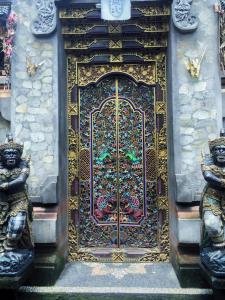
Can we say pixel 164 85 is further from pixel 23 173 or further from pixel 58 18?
pixel 23 173

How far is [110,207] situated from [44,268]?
1.67 m

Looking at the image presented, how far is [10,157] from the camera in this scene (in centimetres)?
519

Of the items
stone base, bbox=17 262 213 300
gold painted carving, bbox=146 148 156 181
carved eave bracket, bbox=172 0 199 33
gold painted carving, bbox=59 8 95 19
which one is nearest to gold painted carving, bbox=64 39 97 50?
gold painted carving, bbox=59 8 95 19

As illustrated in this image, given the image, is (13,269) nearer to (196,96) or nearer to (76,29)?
(196,96)

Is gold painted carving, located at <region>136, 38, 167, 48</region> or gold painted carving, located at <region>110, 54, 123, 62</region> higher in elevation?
gold painted carving, located at <region>136, 38, 167, 48</region>

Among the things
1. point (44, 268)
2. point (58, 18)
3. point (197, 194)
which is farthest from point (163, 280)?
point (58, 18)

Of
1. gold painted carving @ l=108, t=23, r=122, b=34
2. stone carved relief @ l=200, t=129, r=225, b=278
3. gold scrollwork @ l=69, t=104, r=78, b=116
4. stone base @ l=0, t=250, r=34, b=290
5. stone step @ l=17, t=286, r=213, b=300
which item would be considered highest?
gold painted carving @ l=108, t=23, r=122, b=34

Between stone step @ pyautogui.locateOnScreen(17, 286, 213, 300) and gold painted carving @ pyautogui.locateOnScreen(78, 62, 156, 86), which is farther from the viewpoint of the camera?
gold painted carving @ pyautogui.locateOnScreen(78, 62, 156, 86)

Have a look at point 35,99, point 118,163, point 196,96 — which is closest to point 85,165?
point 118,163

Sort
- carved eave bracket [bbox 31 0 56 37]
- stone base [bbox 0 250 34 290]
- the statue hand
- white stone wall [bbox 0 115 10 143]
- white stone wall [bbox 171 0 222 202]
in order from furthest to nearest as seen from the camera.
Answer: white stone wall [bbox 0 115 10 143], carved eave bracket [bbox 31 0 56 37], white stone wall [bbox 171 0 222 202], the statue hand, stone base [bbox 0 250 34 290]

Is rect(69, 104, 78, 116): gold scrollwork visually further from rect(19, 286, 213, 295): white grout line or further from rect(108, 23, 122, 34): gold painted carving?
rect(19, 286, 213, 295): white grout line

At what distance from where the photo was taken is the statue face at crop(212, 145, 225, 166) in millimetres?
5105

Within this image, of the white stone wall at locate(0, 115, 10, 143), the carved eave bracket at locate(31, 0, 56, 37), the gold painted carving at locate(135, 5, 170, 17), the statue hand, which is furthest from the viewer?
the white stone wall at locate(0, 115, 10, 143)

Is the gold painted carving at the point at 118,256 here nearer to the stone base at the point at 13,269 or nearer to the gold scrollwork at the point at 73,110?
the stone base at the point at 13,269
